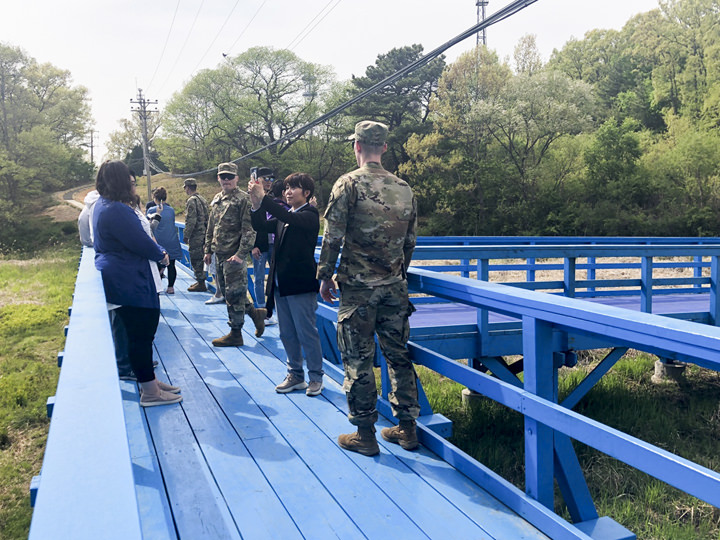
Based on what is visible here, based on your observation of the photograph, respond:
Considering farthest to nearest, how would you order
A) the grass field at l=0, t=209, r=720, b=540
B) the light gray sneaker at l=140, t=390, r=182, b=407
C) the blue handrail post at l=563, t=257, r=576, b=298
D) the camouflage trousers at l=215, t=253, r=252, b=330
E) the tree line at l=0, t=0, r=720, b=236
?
1. the tree line at l=0, t=0, r=720, b=236
2. the blue handrail post at l=563, t=257, r=576, b=298
3. the camouflage trousers at l=215, t=253, r=252, b=330
4. the grass field at l=0, t=209, r=720, b=540
5. the light gray sneaker at l=140, t=390, r=182, b=407

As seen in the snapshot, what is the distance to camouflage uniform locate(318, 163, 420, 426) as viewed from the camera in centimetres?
324

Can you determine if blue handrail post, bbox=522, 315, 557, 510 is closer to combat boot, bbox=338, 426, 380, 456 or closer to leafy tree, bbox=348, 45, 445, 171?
combat boot, bbox=338, 426, 380, 456

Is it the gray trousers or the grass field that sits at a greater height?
the gray trousers

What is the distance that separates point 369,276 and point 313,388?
1396 mm

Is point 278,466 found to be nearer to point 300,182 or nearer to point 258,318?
point 300,182

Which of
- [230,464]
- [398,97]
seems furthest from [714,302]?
[398,97]

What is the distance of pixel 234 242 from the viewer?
6020mm

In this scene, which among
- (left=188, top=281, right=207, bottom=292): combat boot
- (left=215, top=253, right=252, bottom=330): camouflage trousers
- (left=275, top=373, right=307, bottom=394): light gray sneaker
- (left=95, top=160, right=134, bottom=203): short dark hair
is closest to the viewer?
(left=95, top=160, right=134, bottom=203): short dark hair

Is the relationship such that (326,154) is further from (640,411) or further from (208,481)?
(208,481)

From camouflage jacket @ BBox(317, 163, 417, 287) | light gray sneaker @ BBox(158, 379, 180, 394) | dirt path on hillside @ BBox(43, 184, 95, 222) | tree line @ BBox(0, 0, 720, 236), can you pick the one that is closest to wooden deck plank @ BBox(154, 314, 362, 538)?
light gray sneaker @ BBox(158, 379, 180, 394)

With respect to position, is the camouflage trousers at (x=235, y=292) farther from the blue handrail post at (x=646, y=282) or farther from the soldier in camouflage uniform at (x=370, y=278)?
the blue handrail post at (x=646, y=282)

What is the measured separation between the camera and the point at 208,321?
23.7 ft

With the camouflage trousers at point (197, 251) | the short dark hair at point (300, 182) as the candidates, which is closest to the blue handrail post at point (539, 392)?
the short dark hair at point (300, 182)

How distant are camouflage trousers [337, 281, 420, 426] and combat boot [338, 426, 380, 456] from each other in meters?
0.05
